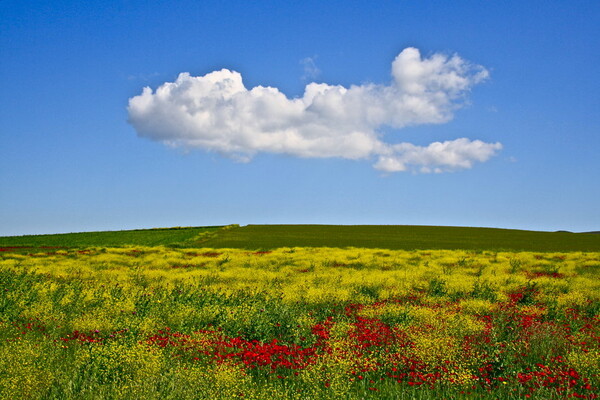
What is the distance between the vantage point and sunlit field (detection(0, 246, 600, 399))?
6.14 m

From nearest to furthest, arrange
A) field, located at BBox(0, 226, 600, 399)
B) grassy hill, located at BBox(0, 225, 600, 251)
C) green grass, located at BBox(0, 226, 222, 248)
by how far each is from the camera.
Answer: field, located at BBox(0, 226, 600, 399), grassy hill, located at BBox(0, 225, 600, 251), green grass, located at BBox(0, 226, 222, 248)

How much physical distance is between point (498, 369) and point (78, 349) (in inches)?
291

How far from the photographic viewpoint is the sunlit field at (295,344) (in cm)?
614

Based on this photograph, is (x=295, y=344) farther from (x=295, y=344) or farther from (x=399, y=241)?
(x=399, y=241)

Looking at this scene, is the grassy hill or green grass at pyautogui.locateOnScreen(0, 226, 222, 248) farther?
green grass at pyautogui.locateOnScreen(0, 226, 222, 248)

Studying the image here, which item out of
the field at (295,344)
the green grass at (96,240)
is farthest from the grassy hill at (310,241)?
the field at (295,344)

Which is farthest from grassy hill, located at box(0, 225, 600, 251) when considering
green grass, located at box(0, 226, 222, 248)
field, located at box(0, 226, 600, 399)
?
field, located at box(0, 226, 600, 399)

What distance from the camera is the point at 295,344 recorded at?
320 inches

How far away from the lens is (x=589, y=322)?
423 inches

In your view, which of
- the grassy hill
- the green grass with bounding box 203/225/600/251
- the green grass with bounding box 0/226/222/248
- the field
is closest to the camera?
the field

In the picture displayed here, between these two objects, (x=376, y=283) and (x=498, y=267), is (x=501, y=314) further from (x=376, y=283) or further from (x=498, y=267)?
(x=498, y=267)

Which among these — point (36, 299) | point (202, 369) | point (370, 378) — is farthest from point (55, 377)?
point (36, 299)

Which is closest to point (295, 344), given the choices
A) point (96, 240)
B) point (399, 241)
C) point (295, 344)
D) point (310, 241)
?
point (295, 344)

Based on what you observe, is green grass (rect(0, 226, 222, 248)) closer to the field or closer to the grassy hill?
the grassy hill
